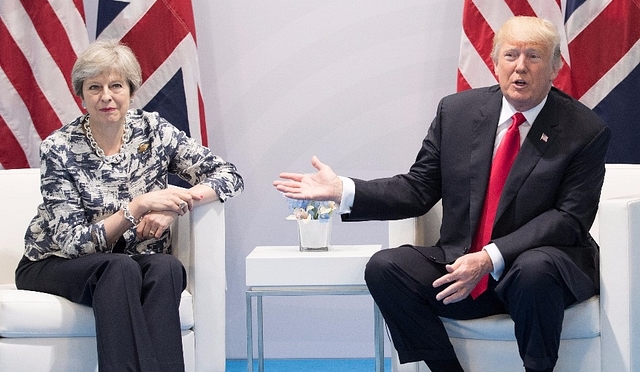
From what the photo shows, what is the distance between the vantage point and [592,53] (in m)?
3.86

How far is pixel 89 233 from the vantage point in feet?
9.99

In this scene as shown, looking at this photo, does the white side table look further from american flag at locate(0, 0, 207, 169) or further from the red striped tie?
american flag at locate(0, 0, 207, 169)

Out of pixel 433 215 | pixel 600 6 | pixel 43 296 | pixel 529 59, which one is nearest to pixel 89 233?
pixel 43 296

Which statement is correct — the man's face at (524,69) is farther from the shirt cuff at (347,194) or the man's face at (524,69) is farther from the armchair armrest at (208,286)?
the armchair armrest at (208,286)

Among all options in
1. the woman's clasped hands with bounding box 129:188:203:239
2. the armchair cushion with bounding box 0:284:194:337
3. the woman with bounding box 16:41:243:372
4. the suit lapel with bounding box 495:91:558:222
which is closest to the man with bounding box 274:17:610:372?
the suit lapel with bounding box 495:91:558:222

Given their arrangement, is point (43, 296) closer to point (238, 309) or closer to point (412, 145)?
point (238, 309)

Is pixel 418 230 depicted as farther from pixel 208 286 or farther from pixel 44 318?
pixel 44 318

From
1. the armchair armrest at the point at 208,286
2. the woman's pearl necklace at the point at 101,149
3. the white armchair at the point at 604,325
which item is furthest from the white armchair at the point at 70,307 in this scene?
the white armchair at the point at 604,325

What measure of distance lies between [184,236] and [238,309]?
1.14 metres

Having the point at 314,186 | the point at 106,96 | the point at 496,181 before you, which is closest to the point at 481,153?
the point at 496,181

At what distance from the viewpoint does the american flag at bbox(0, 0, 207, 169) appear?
13.1ft

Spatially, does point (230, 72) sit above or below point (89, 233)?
above

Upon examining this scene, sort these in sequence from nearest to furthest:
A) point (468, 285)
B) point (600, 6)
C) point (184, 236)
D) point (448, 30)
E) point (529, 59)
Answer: point (468, 285) < point (529, 59) < point (184, 236) < point (600, 6) < point (448, 30)

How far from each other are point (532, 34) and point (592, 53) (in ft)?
3.29
